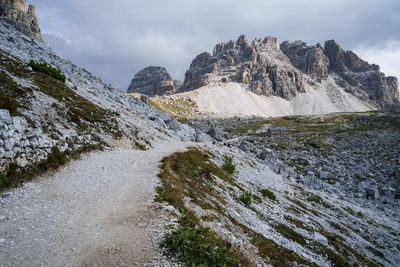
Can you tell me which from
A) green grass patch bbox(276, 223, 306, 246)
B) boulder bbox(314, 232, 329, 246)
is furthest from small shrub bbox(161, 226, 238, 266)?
boulder bbox(314, 232, 329, 246)

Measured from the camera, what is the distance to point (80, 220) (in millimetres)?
8180

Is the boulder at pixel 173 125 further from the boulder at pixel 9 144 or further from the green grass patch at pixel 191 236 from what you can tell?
the boulder at pixel 9 144

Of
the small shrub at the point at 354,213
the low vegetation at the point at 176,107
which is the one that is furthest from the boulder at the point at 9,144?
the low vegetation at the point at 176,107

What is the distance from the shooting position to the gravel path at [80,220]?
6207mm

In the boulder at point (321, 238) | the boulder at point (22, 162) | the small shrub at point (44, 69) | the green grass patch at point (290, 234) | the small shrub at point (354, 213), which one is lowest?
the small shrub at point (354, 213)

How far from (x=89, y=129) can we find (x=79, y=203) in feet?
38.3

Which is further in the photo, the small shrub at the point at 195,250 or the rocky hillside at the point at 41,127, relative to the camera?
the rocky hillside at the point at 41,127

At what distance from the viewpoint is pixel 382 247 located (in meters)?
19.6

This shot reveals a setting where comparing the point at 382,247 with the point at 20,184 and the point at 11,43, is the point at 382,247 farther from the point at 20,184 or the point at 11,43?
the point at 11,43

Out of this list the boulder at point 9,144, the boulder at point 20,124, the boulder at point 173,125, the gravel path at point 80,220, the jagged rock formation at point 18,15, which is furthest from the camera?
the jagged rock formation at point 18,15

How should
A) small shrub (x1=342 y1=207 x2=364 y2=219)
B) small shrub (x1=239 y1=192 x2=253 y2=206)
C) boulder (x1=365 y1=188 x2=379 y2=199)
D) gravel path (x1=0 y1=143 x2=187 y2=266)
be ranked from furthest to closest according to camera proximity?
boulder (x1=365 y1=188 x2=379 y2=199), small shrub (x1=342 y1=207 x2=364 y2=219), small shrub (x1=239 y1=192 x2=253 y2=206), gravel path (x1=0 y1=143 x2=187 y2=266)

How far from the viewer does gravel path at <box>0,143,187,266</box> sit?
6207 millimetres

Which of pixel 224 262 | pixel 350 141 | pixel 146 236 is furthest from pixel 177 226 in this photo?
pixel 350 141

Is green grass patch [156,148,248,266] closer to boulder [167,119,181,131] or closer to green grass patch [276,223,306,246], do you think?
green grass patch [276,223,306,246]
